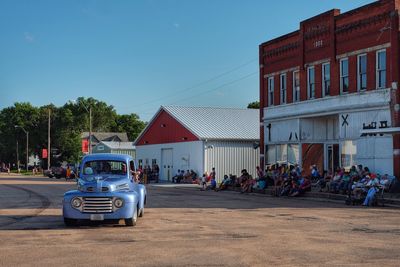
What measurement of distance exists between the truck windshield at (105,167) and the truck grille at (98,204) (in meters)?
1.77

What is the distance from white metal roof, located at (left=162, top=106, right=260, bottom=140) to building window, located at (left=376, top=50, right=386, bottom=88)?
19470mm

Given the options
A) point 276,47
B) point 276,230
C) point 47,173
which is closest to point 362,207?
point 276,230

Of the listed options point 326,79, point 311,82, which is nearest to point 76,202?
point 326,79

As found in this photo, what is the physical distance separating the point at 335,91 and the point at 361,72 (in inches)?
89.7

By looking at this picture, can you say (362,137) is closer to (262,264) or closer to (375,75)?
(375,75)

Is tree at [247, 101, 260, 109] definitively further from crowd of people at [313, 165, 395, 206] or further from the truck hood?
the truck hood

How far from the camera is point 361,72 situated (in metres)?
32.0

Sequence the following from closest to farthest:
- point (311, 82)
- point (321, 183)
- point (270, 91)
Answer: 1. point (321, 183)
2. point (311, 82)
3. point (270, 91)

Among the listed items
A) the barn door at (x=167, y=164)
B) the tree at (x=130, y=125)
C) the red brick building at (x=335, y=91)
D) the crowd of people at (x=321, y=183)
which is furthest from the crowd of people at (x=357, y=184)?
the tree at (x=130, y=125)

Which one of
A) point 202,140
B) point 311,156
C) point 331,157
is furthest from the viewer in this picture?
point 202,140

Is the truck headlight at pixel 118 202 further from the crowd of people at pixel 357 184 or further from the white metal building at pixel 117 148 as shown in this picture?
the white metal building at pixel 117 148

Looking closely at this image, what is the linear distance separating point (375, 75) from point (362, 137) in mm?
3317

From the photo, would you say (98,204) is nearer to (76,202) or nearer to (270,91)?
(76,202)

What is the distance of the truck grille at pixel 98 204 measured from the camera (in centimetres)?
1548
